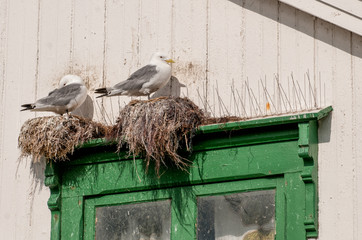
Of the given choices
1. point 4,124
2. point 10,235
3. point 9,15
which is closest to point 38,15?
point 9,15

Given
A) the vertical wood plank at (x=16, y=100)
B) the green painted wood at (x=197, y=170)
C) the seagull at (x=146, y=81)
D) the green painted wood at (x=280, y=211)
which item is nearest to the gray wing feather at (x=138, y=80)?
the seagull at (x=146, y=81)

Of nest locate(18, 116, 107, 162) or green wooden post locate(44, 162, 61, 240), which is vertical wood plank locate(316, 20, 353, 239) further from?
green wooden post locate(44, 162, 61, 240)

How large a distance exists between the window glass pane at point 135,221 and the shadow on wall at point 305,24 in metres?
1.76

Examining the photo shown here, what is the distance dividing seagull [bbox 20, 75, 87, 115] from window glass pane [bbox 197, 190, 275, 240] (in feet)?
5.12

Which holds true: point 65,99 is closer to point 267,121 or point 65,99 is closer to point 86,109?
point 86,109

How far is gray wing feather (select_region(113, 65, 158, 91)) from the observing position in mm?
8862

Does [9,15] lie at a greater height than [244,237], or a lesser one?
greater

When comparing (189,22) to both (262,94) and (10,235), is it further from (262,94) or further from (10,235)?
(10,235)

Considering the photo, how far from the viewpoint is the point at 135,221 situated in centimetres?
853

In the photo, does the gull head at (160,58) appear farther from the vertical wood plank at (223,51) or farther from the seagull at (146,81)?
the vertical wood plank at (223,51)

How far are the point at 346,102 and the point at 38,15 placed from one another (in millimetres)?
3224

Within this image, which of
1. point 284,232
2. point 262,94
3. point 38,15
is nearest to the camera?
point 284,232

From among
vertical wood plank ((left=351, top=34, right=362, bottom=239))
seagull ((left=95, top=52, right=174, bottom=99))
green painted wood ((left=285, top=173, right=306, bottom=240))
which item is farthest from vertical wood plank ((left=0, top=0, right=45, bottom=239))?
vertical wood plank ((left=351, top=34, right=362, bottom=239))

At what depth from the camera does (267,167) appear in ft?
26.4
